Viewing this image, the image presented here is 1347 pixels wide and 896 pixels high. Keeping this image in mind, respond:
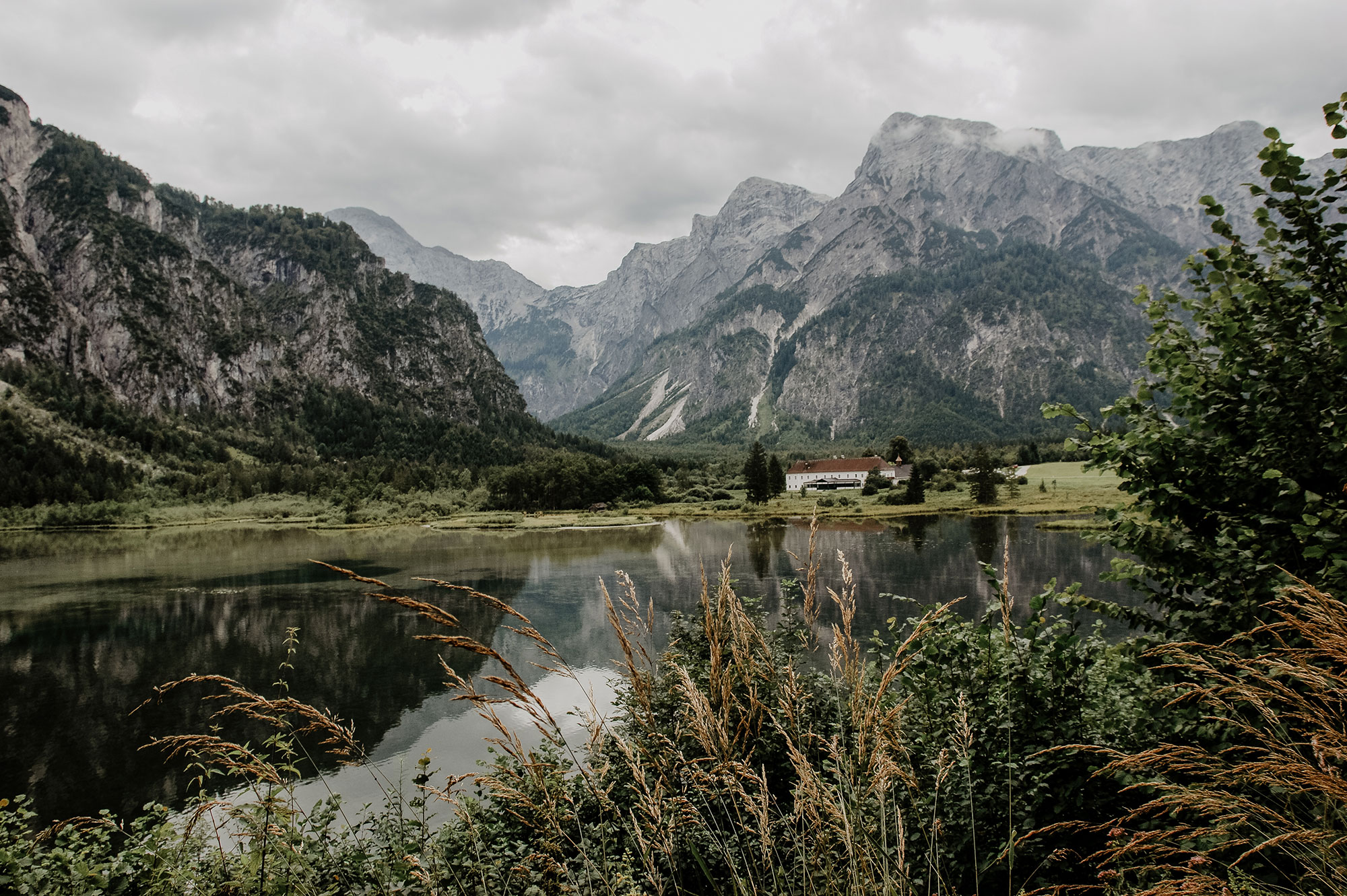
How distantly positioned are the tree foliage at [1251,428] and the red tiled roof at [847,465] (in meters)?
107

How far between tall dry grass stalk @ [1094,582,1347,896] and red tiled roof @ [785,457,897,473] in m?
108

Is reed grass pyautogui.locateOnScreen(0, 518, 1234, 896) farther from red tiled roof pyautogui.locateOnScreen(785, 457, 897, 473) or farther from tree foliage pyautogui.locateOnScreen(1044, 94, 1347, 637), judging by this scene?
red tiled roof pyautogui.locateOnScreen(785, 457, 897, 473)

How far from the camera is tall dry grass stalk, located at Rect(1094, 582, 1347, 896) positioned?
76.7 inches

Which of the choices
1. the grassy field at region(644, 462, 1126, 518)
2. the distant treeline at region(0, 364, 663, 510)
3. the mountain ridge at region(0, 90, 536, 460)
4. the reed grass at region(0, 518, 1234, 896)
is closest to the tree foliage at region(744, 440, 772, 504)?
the grassy field at region(644, 462, 1126, 518)

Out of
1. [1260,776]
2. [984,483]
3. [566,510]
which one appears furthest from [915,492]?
[1260,776]

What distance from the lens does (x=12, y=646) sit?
23906 mm

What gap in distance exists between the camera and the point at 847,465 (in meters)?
114

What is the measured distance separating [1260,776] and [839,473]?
377 feet

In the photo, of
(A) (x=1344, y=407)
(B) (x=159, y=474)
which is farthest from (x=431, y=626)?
(B) (x=159, y=474)

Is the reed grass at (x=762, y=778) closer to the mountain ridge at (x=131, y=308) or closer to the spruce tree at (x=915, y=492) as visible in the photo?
the spruce tree at (x=915, y=492)

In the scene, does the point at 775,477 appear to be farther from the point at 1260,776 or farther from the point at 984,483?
the point at 1260,776

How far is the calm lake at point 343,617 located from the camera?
15.0 meters

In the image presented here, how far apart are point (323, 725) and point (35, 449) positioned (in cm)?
12909

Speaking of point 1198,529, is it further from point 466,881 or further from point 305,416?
point 305,416
